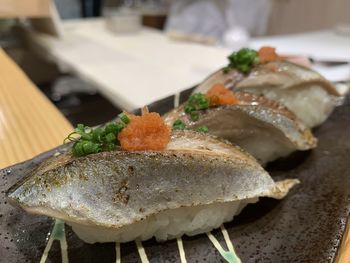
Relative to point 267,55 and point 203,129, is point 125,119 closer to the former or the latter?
point 203,129

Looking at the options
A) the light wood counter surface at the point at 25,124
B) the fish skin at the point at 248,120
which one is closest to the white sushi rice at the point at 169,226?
the fish skin at the point at 248,120

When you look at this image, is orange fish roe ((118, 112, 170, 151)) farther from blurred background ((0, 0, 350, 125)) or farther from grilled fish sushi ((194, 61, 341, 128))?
blurred background ((0, 0, 350, 125))

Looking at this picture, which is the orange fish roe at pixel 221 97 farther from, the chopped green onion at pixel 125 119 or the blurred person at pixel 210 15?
the blurred person at pixel 210 15

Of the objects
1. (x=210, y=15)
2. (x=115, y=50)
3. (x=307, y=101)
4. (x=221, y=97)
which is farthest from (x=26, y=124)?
(x=210, y=15)

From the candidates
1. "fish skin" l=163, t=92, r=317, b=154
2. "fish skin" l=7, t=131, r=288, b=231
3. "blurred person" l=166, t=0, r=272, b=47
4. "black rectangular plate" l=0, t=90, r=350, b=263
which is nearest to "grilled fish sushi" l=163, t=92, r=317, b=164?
"fish skin" l=163, t=92, r=317, b=154

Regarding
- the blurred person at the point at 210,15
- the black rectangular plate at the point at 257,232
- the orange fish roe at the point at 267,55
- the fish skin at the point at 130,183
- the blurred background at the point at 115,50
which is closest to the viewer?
the fish skin at the point at 130,183

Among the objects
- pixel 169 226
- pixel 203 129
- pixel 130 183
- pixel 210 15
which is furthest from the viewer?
pixel 210 15

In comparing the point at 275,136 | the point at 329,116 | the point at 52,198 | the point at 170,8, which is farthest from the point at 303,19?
the point at 52,198
